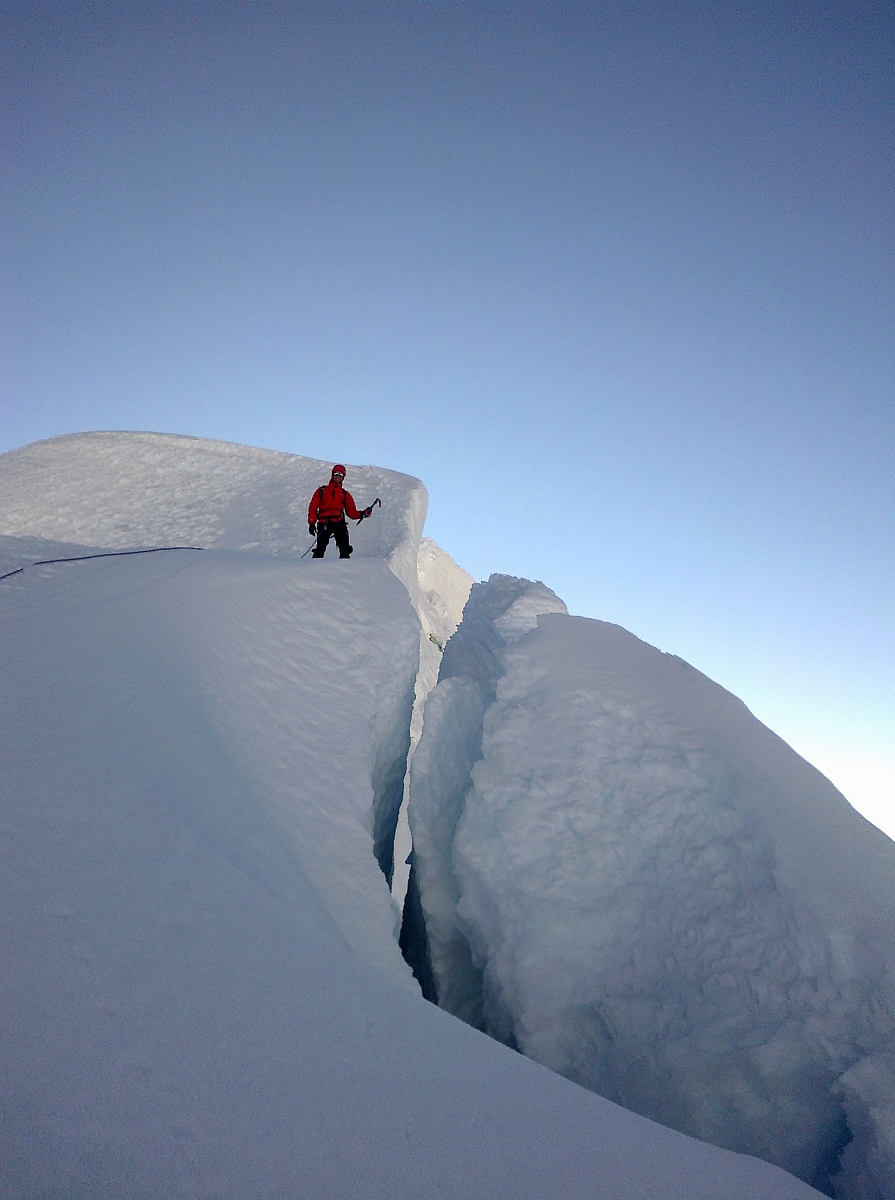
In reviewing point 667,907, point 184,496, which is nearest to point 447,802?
point 667,907

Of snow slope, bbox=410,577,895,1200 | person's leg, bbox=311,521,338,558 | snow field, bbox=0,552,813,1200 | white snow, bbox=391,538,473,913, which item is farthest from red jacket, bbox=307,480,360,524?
white snow, bbox=391,538,473,913

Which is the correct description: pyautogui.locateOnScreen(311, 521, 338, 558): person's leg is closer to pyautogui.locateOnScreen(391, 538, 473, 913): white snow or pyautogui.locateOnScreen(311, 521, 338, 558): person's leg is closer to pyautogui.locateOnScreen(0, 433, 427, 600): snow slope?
pyautogui.locateOnScreen(0, 433, 427, 600): snow slope

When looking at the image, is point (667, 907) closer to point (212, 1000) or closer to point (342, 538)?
point (212, 1000)

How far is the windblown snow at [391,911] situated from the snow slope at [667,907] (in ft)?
0.05

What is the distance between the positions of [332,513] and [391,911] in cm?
487

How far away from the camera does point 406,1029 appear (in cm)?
217

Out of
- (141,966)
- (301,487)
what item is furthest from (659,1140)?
(301,487)

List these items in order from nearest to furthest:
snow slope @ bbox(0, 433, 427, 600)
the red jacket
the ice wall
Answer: the ice wall, the red jacket, snow slope @ bbox(0, 433, 427, 600)

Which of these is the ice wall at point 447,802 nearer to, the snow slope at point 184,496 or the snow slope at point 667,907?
the snow slope at point 667,907

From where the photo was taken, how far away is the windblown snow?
1689 millimetres

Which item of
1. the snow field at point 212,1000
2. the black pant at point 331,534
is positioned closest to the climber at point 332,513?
the black pant at point 331,534

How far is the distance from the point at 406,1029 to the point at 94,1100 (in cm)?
95

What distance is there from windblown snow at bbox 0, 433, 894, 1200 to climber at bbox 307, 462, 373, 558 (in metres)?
1.38

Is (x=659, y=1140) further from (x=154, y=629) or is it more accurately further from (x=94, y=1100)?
(x=154, y=629)
